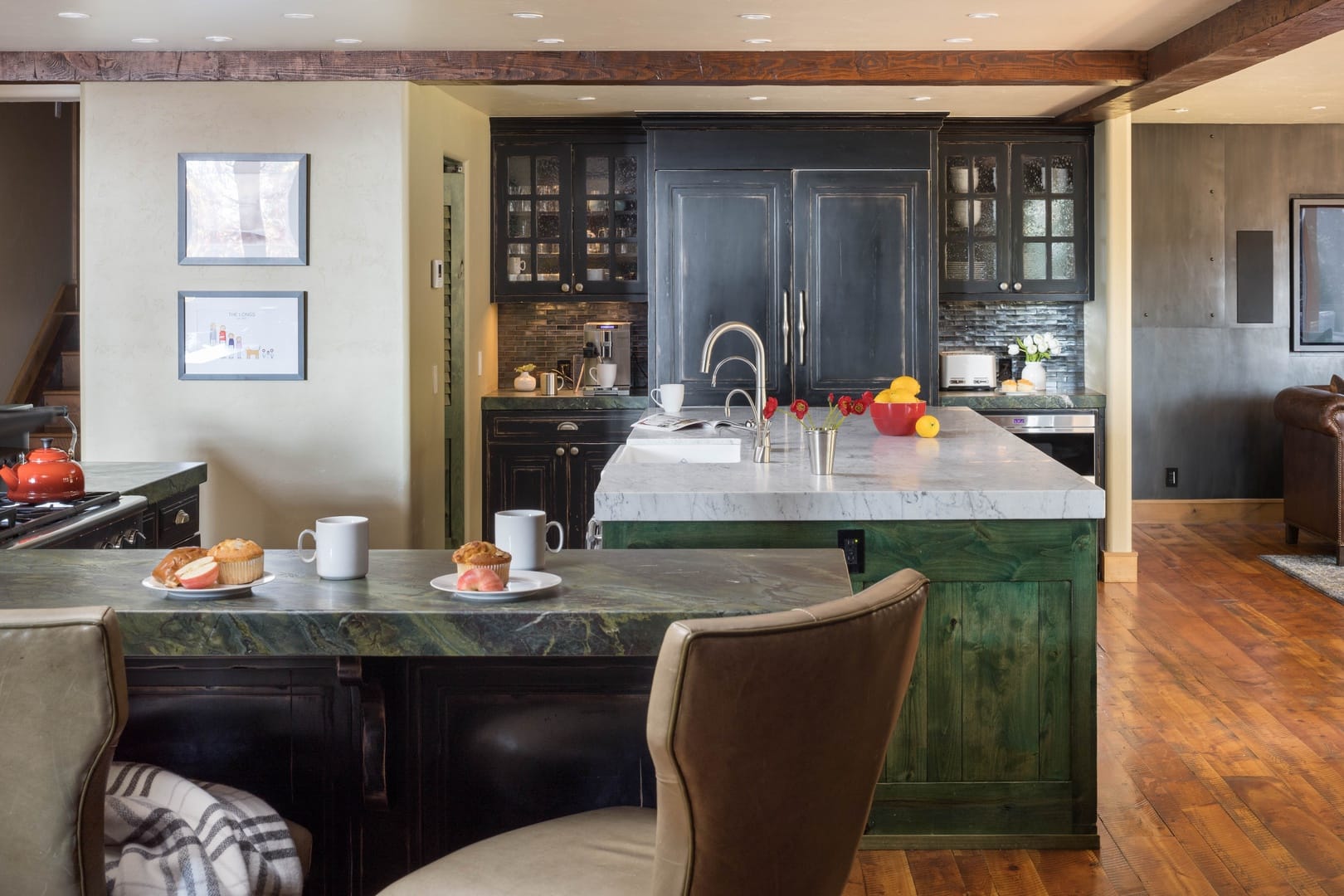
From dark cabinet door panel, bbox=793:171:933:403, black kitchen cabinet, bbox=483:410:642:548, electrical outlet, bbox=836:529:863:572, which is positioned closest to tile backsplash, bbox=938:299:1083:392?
dark cabinet door panel, bbox=793:171:933:403

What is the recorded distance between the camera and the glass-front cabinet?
7.03 metres

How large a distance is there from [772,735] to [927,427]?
3.28 meters

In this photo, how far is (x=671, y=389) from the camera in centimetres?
577

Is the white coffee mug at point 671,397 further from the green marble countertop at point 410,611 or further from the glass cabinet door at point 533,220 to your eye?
the green marble countertop at point 410,611

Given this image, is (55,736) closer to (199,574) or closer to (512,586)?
(199,574)

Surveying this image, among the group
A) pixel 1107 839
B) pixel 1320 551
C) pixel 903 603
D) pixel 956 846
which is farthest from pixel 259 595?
pixel 1320 551

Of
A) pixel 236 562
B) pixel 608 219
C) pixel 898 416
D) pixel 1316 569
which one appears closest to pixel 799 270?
pixel 608 219

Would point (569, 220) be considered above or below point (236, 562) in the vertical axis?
above

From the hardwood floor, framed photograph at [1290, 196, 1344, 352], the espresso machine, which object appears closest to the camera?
the hardwood floor

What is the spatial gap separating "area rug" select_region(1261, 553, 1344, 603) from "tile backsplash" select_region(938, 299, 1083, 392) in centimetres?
144

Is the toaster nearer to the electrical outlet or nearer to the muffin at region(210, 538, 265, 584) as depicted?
the electrical outlet

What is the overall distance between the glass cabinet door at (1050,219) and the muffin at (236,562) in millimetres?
5756

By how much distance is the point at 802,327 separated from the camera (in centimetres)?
675

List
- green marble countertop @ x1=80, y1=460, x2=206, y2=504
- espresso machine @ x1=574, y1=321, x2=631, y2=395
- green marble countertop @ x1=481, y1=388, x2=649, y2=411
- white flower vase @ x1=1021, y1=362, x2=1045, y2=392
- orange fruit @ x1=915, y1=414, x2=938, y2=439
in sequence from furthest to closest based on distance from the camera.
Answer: espresso machine @ x1=574, y1=321, x2=631, y2=395 → white flower vase @ x1=1021, y1=362, x2=1045, y2=392 → green marble countertop @ x1=481, y1=388, x2=649, y2=411 → orange fruit @ x1=915, y1=414, x2=938, y2=439 → green marble countertop @ x1=80, y1=460, x2=206, y2=504
